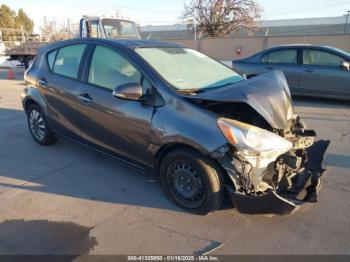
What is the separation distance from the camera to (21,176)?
441 cm

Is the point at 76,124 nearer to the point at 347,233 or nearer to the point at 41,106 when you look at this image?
the point at 41,106

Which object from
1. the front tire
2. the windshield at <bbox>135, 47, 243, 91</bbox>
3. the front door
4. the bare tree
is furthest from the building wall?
the front tire

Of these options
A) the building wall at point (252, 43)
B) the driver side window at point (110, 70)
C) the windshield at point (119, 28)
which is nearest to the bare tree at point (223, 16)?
the building wall at point (252, 43)

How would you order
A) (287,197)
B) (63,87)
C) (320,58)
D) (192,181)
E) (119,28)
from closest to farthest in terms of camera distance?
(287,197) < (192,181) < (63,87) < (320,58) < (119,28)

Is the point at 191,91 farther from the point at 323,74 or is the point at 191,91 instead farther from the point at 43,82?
the point at 323,74

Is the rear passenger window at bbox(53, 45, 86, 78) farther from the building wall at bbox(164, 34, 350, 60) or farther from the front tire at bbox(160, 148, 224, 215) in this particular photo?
the building wall at bbox(164, 34, 350, 60)

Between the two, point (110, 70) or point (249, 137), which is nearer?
point (249, 137)

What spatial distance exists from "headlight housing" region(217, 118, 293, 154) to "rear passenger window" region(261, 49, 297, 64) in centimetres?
657

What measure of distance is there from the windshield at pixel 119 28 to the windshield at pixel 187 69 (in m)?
8.74

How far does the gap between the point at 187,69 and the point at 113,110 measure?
101 centimetres

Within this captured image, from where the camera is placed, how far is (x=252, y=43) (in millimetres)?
23562

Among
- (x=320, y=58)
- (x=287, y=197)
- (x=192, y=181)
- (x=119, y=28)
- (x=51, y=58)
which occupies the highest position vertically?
(x=119, y=28)

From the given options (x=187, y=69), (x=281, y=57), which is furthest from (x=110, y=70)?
(x=281, y=57)

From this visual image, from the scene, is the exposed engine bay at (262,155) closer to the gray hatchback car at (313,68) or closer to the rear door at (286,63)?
the gray hatchback car at (313,68)
